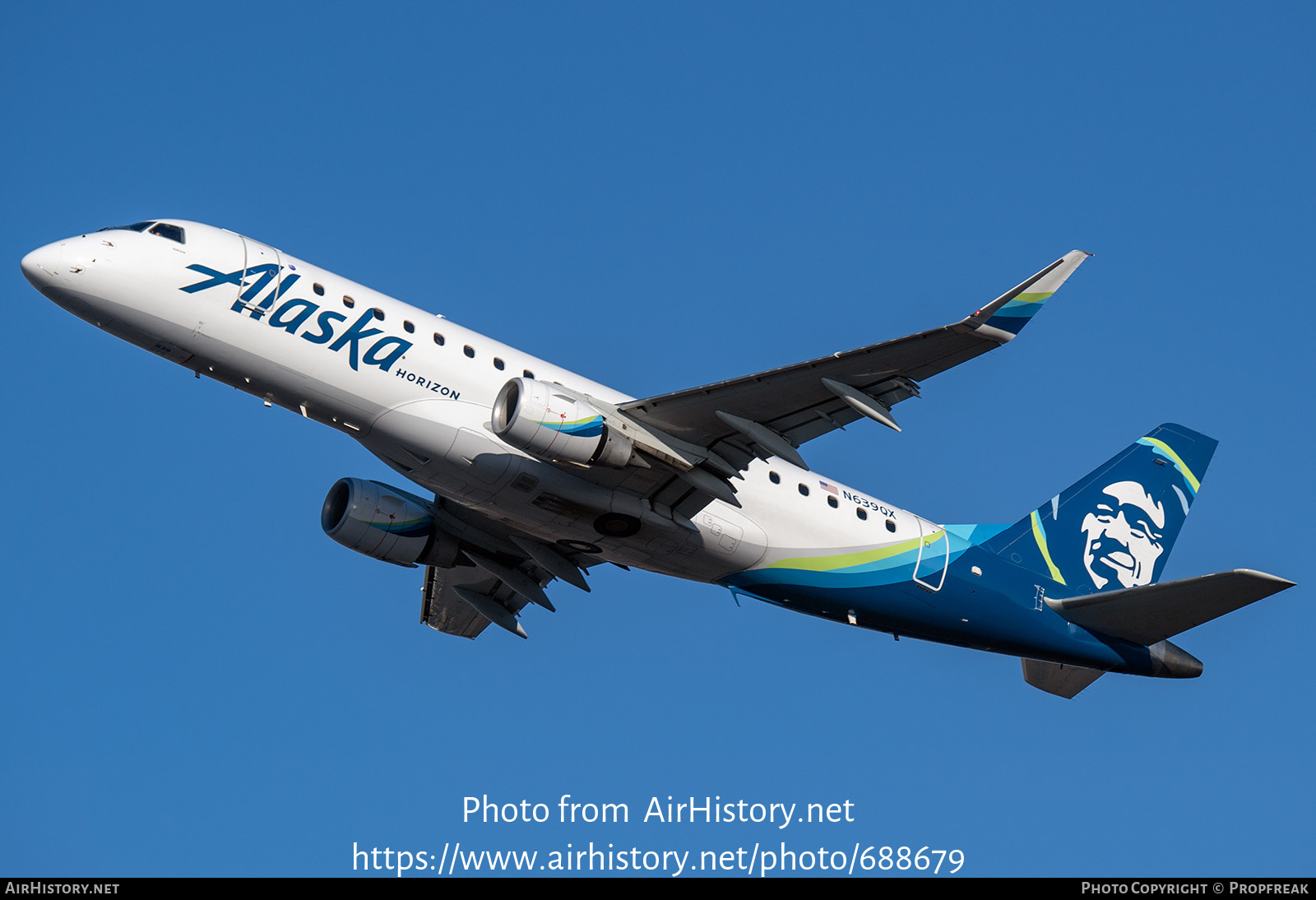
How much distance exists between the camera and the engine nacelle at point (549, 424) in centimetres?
2588

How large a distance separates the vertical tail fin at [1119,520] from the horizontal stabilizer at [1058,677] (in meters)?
2.04

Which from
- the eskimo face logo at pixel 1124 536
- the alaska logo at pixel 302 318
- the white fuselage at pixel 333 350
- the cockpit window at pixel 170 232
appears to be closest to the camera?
the white fuselage at pixel 333 350

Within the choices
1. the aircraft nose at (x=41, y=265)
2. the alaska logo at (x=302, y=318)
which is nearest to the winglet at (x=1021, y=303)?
the alaska logo at (x=302, y=318)

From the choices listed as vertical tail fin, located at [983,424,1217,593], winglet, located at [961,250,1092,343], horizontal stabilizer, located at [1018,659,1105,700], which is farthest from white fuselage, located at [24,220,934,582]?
horizontal stabilizer, located at [1018,659,1105,700]

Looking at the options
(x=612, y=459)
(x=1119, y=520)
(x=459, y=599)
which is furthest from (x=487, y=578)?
(x=1119, y=520)

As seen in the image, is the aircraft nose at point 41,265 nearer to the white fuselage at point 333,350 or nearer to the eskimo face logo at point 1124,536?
the white fuselage at point 333,350

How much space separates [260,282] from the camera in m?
27.0

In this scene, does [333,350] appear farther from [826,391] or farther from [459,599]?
[459,599]

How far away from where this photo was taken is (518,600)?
35406 mm

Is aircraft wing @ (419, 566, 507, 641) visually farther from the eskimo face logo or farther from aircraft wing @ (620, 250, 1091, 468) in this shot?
the eskimo face logo

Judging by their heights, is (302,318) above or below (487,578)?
above

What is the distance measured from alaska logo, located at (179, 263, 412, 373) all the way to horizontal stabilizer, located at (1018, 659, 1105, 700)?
17534 mm

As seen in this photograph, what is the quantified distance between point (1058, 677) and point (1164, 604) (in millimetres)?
4471
